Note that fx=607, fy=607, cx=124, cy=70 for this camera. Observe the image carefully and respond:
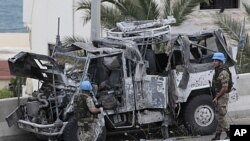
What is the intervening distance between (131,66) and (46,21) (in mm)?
19296

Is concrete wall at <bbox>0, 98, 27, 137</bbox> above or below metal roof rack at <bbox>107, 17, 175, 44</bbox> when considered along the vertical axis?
below

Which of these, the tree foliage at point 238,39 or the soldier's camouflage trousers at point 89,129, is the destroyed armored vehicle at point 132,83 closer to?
the soldier's camouflage trousers at point 89,129

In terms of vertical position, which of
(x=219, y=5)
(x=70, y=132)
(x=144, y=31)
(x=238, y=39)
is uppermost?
(x=219, y=5)

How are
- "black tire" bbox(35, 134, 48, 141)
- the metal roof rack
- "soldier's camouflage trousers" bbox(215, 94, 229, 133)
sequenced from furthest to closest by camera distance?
the metal roof rack
"black tire" bbox(35, 134, 48, 141)
"soldier's camouflage trousers" bbox(215, 94, 229, 133)

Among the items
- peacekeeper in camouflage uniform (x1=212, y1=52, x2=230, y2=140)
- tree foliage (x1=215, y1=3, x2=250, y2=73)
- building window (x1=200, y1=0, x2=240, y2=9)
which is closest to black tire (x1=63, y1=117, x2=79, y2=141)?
peacekeeper in camouflage uniform (x1=212, y1=52, x2=230, y2=140)

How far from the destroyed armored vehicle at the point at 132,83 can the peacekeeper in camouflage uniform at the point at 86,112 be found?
1068 millimetres

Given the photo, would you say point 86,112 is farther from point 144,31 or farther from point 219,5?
point 219,5

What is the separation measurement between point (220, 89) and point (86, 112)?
277 cm

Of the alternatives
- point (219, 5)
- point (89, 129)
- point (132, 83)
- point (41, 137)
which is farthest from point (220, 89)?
point (219, 5)

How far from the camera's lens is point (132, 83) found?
11.5 meters

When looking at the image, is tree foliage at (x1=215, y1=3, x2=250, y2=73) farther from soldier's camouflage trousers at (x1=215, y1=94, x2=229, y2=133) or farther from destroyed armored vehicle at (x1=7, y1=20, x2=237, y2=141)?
soldier's camouflage trousers at (x1=215, y1=94, x2=229, y2=133)

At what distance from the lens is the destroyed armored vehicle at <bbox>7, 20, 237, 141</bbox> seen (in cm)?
1133

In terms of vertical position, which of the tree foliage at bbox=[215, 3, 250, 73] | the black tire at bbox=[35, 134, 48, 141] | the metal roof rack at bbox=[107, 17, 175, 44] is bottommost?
the black tire at bbox=[35, 134, 48, 141]

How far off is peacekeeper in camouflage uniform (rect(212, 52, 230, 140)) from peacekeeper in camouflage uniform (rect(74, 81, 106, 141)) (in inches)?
96.3
